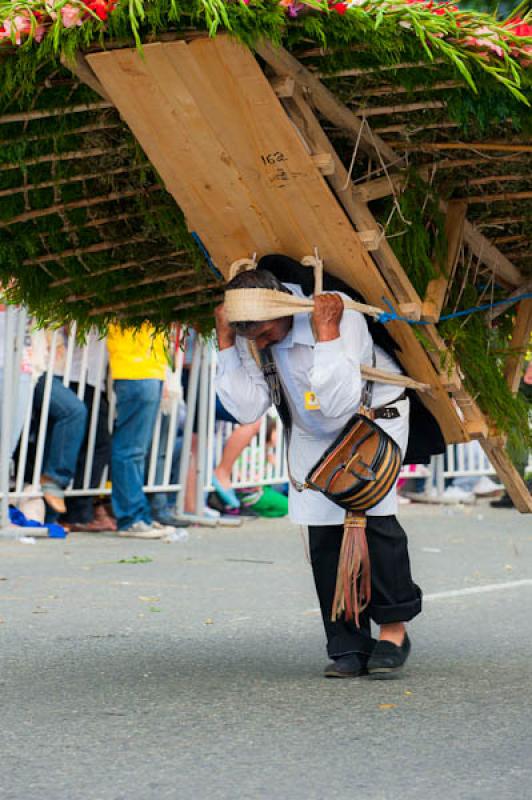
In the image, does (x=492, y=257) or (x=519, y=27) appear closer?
(x=519, y=27)

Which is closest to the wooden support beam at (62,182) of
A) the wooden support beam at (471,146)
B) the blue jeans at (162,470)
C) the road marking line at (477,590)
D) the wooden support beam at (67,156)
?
the wooden support beam at (67,156)

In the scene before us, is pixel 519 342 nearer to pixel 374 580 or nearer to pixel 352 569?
pixel 374 580

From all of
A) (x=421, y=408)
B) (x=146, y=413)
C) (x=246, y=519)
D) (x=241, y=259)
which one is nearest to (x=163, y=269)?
(x=241, y=259)

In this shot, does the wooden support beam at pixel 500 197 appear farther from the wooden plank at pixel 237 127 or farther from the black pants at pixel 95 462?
the black pants at pixel 95 462

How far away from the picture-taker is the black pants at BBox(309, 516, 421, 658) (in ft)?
16.1

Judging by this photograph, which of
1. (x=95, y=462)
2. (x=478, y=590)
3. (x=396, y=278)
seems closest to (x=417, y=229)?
(x=396, y=278)

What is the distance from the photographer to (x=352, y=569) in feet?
15.6

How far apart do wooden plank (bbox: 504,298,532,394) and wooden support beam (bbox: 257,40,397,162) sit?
119 cm

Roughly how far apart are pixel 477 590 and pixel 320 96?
3589 mm

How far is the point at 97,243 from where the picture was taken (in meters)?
5.17

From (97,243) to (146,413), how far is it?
4598mm

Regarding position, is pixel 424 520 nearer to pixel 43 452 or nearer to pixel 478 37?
pixel 43 452

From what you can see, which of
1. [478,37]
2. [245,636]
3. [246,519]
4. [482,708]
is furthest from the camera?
[246,519]

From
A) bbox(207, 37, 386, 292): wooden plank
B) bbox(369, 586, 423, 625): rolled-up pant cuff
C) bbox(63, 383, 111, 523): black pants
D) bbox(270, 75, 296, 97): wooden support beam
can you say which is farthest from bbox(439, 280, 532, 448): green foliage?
bbox(63, 383, 111, 523): black pants
